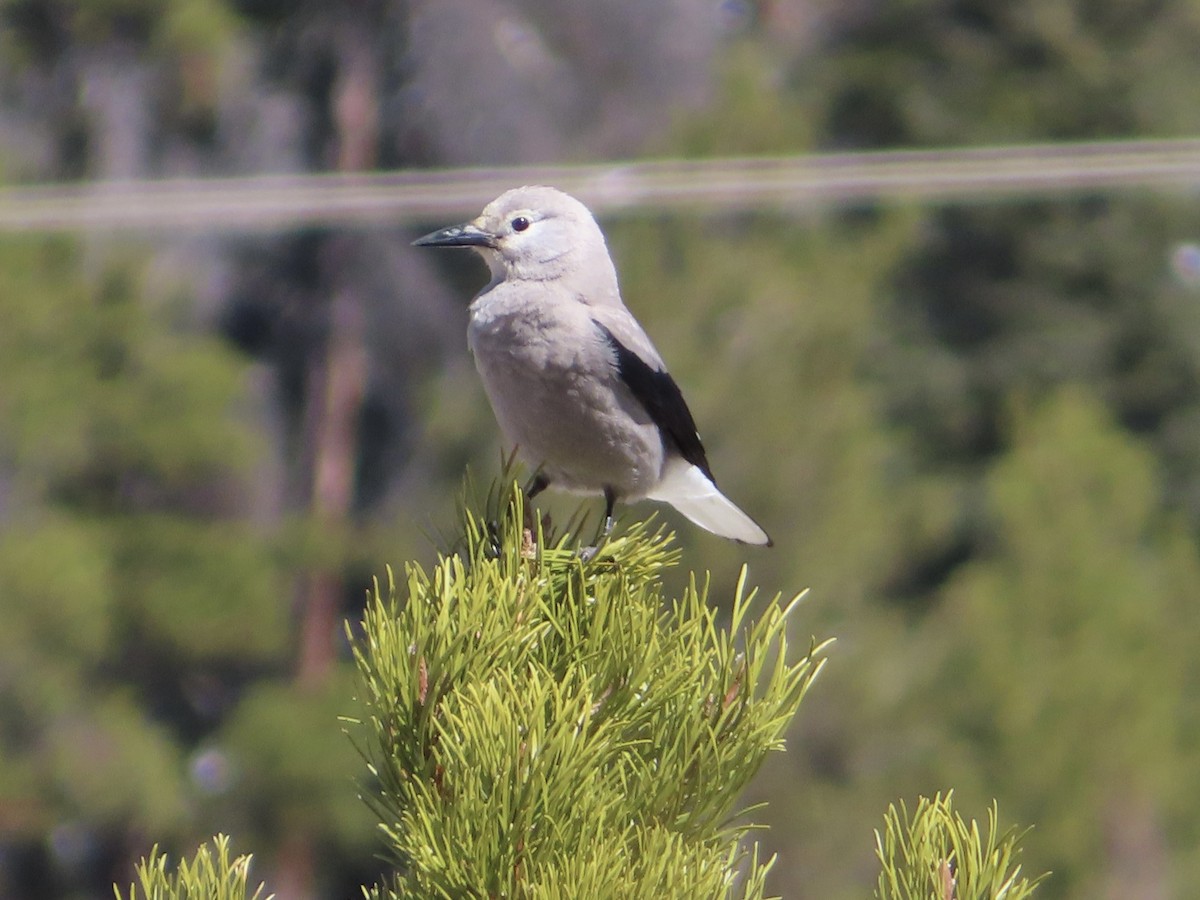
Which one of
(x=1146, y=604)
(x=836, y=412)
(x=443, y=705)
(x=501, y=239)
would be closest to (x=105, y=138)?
(x=836, y=412)

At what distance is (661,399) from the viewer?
10.5 ft

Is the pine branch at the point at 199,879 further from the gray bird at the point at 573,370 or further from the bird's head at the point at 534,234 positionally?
the bird's head at the point at 534,234

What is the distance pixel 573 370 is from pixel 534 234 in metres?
0.47

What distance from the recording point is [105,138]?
14266 mm

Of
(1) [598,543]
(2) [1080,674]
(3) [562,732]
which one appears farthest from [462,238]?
(2) [1080,674]

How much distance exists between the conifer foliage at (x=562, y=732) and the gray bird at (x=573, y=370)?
1121 millimetres

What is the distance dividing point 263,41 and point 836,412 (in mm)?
6406

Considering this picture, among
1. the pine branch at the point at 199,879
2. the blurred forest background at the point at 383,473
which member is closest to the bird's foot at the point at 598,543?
the pine branch at the point at 199,879

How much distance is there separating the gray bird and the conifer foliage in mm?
1121

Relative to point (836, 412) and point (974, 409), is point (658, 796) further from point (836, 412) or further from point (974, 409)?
point (974, 409)

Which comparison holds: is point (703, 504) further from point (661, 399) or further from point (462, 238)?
point (462, 238)

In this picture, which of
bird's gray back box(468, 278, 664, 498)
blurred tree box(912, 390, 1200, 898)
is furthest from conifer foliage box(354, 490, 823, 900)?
blurred tree box(912, 390, 1200, 898)

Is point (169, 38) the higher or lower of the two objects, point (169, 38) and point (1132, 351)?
the higher

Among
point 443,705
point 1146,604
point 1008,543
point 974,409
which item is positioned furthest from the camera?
point 974,409
